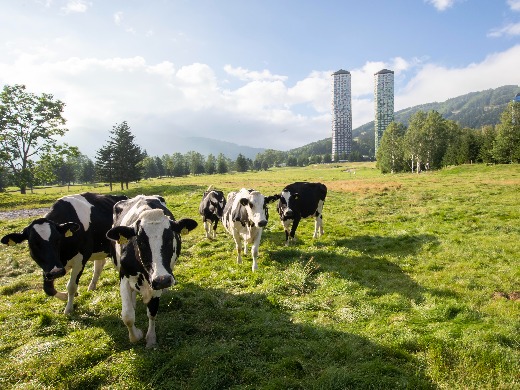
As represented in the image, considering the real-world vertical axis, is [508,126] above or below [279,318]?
above

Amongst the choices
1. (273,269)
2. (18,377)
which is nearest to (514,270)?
(273,269)

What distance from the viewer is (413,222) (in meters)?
16.5

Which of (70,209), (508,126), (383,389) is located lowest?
(383,389)

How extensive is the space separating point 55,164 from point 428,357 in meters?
49.6

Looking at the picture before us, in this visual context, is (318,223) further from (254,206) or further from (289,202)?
(254,206)

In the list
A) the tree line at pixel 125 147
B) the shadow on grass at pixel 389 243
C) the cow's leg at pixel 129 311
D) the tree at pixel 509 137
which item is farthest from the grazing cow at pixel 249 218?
the tree at pixel 509 137

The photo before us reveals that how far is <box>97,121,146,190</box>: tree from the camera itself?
173 feet

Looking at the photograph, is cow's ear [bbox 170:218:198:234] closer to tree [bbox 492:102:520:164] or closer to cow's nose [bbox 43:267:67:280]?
cow's nose [bbox 43:267:67:280]

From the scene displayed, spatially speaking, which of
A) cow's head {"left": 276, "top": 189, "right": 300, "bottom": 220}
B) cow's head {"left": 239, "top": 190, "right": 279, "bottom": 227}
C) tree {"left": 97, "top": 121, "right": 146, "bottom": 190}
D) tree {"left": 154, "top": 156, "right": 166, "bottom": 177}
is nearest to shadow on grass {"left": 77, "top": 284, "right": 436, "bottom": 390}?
cow's head {"left": 239, "top": 190, "right": 279, "bottom": 227}

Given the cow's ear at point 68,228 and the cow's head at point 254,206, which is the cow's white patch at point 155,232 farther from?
the cow's head at point 254,206

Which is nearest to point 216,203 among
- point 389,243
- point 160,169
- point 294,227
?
point 294,227

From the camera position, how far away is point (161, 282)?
477cm

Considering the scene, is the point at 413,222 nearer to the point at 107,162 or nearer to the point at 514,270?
the point at 514,270

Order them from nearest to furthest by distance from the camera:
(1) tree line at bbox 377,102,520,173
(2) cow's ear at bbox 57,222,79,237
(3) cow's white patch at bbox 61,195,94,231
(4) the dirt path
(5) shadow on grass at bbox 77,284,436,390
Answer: (5) shadow on grass at bbox 77,284,436,390
(2) cow's ear at bbox 57,222,79,237
(3) cow's white patch at bbox 61,195,94,231
(4) the dirt path
(1) tree line at bbox 377,102,520,173
